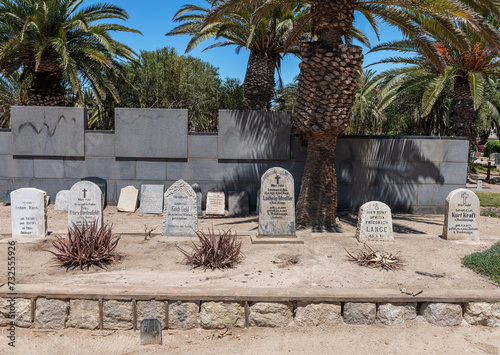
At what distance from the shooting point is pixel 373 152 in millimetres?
11234

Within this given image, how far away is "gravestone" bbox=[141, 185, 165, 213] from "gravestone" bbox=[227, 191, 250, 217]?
199 centimetres

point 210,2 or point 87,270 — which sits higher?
point 210,2

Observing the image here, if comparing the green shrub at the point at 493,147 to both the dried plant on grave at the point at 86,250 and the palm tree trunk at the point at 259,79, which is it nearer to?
the palm tree trunk at the point at 259,79

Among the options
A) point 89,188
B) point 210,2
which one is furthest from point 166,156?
point 210,2

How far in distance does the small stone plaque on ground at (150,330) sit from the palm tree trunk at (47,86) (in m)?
10.7

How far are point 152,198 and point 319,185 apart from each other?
16.3ft

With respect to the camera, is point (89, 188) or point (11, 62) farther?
point (11, 62)

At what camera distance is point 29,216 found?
7133 millimetres

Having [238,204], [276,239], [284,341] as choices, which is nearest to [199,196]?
[238,204]

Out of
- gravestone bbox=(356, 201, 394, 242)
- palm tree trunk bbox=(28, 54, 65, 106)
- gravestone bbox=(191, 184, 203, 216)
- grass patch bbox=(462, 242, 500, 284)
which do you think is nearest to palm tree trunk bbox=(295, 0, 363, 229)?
gravestone bbox=(356, 201, 394, 242)

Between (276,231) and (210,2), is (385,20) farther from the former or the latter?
(210,2)

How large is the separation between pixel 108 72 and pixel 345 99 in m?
9.34

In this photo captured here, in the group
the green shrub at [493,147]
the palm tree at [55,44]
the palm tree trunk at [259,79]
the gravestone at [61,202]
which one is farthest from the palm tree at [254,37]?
the green shrub at [493,147]

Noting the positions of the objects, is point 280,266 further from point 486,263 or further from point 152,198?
point 152,198
